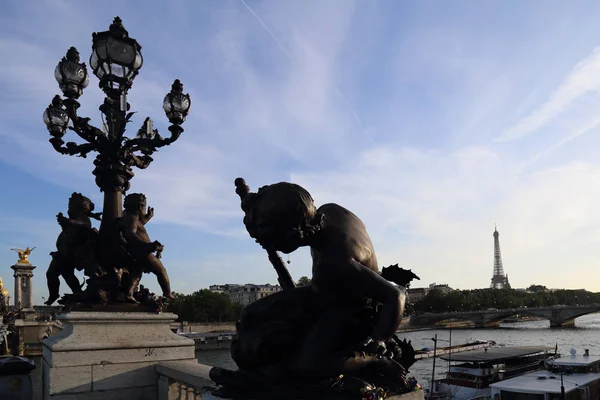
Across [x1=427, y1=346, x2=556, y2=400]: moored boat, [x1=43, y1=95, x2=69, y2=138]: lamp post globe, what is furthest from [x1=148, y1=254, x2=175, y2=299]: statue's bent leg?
[x1=427, y1=346, x2=556, y2=400]: moored boat

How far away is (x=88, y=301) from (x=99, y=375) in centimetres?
85

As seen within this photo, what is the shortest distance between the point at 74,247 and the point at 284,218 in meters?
4.68

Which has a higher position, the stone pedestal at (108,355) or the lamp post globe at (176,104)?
the lamp post globe at (176,104)

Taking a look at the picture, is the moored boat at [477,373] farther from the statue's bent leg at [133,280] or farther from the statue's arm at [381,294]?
the statue's arm at [381,294]

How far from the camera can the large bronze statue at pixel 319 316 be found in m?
2.20

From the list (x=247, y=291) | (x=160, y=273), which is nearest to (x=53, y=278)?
(x=160, y=273)

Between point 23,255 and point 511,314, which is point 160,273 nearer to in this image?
point 23,255

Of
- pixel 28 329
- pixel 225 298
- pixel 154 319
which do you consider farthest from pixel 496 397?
pixel 225 298

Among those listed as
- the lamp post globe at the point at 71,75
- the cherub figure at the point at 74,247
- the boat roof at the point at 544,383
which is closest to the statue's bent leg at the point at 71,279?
the cherub figure at the point at 74,247

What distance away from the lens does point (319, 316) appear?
2332 mm

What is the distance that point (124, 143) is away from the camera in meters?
6.72

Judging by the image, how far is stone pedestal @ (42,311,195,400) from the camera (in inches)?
199

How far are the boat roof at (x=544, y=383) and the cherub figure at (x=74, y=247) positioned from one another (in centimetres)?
1559

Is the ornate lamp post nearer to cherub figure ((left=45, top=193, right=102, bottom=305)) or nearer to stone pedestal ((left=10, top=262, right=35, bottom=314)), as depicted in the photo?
cherub figure ((left=45, top=193, right=102, bottom=305))
